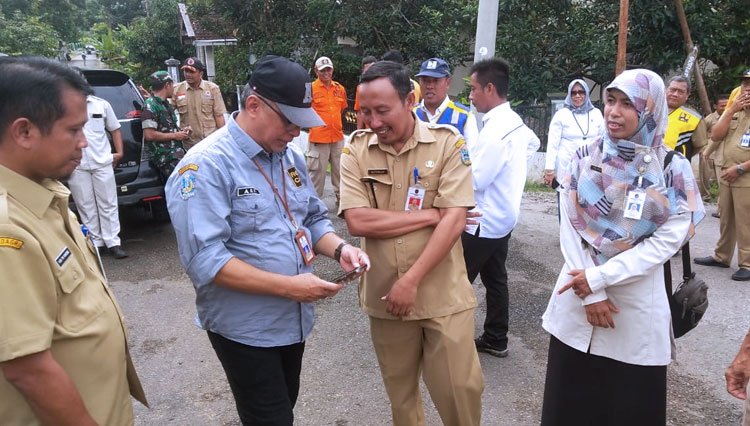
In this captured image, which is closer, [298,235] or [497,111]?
[298,235]

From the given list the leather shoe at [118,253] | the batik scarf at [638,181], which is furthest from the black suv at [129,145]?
the batik scarf at [638,181]

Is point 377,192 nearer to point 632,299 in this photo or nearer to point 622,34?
point 632,299

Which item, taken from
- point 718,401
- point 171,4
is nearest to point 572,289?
point 718,401

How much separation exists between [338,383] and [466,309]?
1.41m

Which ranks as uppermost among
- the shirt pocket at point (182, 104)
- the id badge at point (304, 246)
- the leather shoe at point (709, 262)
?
the shirt pocket at point (182, 104)

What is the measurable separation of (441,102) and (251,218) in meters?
2.56

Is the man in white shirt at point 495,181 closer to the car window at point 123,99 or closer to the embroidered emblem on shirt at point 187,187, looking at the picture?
the embroidered emblem on shirt at point 187,187

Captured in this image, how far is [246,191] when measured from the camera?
201cm

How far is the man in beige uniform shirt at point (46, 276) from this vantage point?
129cm

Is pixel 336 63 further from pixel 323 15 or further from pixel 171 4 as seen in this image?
pixel 171 4

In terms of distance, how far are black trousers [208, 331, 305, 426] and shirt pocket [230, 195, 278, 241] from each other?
43 cm

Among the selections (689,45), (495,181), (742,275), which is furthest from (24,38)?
(742,275)

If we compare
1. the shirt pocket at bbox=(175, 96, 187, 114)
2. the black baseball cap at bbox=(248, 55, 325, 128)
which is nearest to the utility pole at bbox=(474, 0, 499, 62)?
the shirt pocket at bbox=(175, 96, 187, 114)

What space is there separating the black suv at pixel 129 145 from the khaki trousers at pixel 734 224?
6.10 m
